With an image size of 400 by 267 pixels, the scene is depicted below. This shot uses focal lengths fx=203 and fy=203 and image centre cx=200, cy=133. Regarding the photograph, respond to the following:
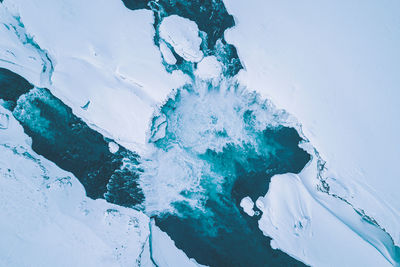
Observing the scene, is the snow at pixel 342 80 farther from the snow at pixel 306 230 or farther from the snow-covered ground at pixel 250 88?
the snow at pixel 306 230

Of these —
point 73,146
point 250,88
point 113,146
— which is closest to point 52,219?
Result: point 73,146

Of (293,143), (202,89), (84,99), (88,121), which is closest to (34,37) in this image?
(84,99)

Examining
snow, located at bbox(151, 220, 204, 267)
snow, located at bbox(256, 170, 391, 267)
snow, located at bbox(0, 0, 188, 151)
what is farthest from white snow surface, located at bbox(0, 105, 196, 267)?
snow, located at bbox(256, 170, 391, 267)

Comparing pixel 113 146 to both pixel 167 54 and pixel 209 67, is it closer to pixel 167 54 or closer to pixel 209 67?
pixel 167 54

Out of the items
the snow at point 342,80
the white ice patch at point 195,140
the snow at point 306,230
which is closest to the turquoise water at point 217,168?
the white ice patch at point 195,140

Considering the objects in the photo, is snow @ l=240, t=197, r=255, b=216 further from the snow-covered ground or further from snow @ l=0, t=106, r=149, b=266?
snow @ l=0, t=106, r=149, b=266

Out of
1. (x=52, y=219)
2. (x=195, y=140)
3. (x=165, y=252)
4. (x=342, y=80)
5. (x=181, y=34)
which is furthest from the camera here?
(x=195, y=140)

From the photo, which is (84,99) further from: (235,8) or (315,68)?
(315,68)
